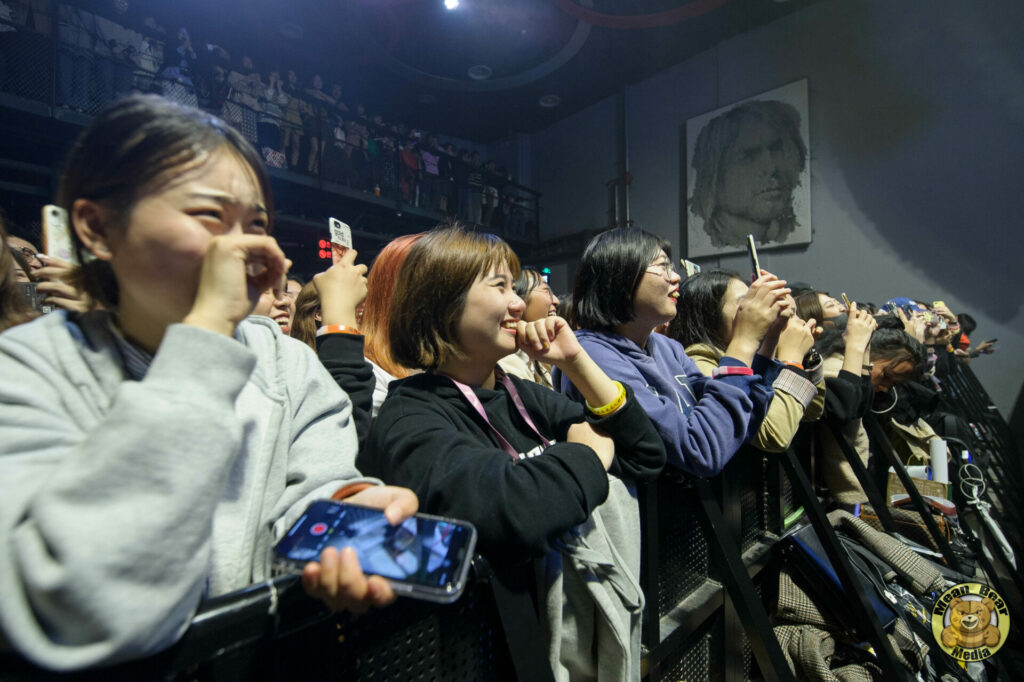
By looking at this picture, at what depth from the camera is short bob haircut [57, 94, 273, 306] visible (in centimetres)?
60

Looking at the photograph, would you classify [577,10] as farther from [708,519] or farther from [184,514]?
[184,514]

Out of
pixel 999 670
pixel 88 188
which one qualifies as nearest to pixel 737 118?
pixel 999 670

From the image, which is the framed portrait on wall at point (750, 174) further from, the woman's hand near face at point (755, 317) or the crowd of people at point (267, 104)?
the woman's hand near face at point (755, 317)

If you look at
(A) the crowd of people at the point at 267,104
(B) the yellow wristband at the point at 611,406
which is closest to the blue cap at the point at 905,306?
(B) the yellow wristband at the point at 611,406

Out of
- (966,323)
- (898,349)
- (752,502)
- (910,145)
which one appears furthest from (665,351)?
(910,145)

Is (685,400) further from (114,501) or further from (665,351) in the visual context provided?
(114,501)

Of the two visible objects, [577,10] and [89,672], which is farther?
[577,10]

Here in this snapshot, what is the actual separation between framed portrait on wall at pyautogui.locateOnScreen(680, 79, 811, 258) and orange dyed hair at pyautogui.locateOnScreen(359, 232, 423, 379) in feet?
23.6

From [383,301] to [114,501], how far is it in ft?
2.97

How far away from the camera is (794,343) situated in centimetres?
175

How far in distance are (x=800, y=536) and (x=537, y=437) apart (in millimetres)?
1340

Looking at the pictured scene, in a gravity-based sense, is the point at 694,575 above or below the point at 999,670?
above

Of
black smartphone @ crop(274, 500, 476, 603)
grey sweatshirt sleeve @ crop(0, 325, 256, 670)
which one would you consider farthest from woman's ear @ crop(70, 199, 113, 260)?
A: black smartphone @ crop(274, 500, 476, 603)

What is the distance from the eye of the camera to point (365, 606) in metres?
0.56
